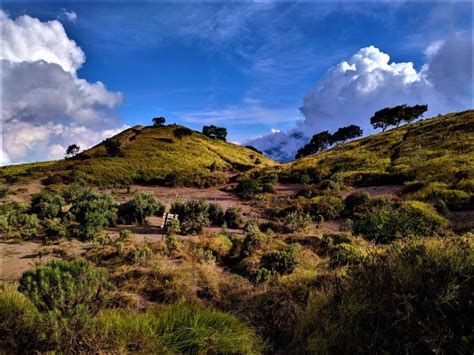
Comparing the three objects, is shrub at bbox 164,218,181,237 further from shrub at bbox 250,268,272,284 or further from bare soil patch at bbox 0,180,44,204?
bare soil patch at bbox 0,180,44,204

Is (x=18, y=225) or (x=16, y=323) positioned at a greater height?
(x=18, y=225)

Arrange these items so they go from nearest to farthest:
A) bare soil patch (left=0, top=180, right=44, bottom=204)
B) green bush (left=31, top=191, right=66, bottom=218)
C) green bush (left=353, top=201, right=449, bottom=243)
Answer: green bush (left=353, top=201, right=449, bottom=243), green bush (left=31, top=191, right=66, bottom=218), bare soil patch (left=0, top=180, right=44, bottom=204)

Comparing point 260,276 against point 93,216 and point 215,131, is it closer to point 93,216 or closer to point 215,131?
point 93,216

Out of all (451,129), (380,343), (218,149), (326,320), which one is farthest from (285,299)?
(218,149)

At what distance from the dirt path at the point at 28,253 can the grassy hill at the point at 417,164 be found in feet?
69.7

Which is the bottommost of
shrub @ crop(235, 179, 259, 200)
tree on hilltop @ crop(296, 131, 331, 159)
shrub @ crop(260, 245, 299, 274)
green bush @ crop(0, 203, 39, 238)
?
shrub @ crop(260, 245, 299, 274)

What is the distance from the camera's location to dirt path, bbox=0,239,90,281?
989 centimetres

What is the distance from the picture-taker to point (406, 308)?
3988 millimetres

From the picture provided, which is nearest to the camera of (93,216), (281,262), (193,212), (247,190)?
(281,262)

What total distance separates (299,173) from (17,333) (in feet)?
135

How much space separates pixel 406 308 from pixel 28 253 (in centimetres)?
1213

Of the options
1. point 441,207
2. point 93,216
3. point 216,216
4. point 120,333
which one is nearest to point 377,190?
point 441,207

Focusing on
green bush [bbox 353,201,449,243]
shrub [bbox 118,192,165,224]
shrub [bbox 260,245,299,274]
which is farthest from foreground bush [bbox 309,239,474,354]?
shrub [bbox 118,192,165,224]

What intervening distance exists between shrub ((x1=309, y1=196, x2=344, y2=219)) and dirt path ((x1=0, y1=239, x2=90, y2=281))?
580 inches
